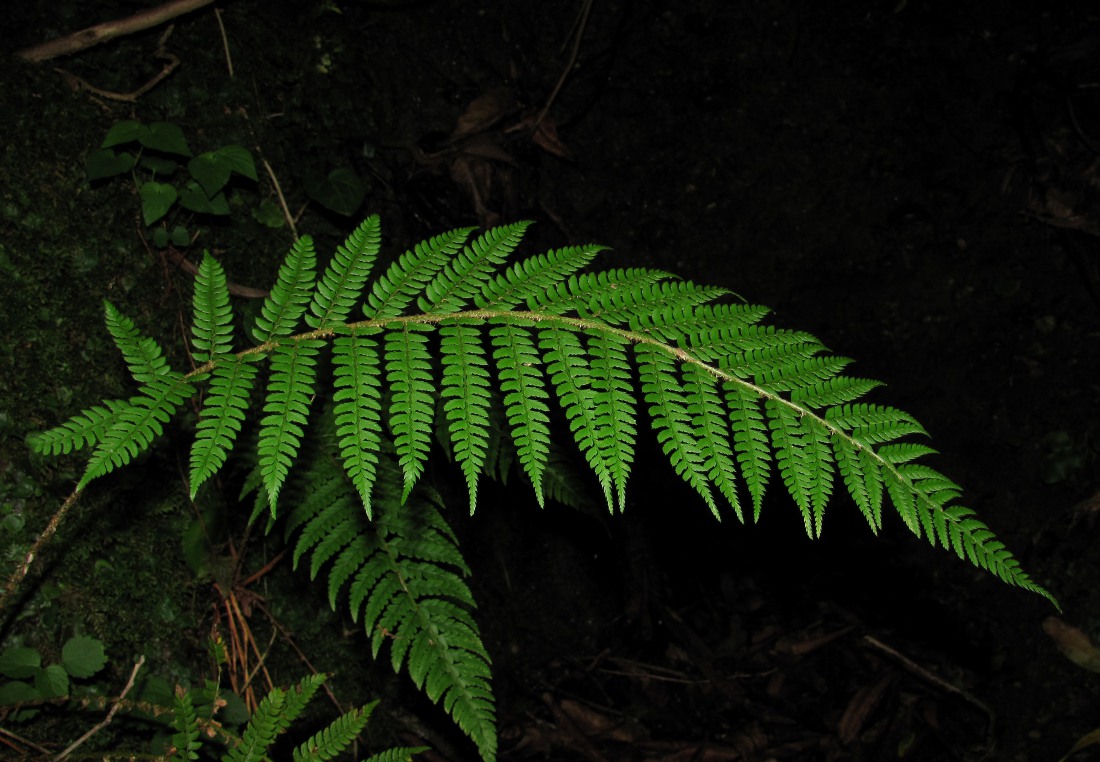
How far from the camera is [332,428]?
2.66m

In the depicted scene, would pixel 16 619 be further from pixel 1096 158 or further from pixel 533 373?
pixel 1096 158

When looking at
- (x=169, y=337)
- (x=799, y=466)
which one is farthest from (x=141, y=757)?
(x=799, y=466)

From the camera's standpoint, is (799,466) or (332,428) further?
(332,428)

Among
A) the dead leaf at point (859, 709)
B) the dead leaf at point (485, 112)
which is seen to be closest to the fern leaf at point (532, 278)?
the dead leaf at point (485, 112)

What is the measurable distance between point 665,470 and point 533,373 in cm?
207

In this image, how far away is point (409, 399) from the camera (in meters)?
1.93

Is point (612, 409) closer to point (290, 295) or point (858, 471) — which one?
point (858, 471)

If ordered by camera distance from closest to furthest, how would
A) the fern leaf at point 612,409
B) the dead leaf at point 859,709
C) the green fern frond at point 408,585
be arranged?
1. the fern leaf at point 612,409
2. the green fern frond at point 408,585
3. the dead leaf at point 859,709

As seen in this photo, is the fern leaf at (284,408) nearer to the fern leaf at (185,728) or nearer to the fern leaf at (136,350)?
the fern leaf at (136,350)

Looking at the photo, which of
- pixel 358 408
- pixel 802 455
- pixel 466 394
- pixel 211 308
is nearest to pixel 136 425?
pixel 211 308

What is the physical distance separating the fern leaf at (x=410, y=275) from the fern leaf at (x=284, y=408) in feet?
0.67

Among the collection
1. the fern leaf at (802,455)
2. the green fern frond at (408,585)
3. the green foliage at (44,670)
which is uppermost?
the fern leaf at (802,455)

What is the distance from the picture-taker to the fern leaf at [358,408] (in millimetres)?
1833

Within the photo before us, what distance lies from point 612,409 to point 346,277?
2.73 feet
